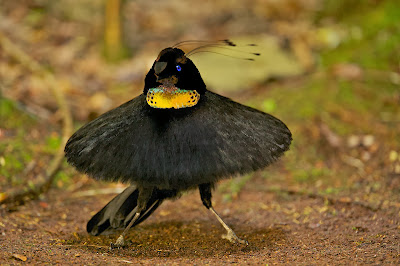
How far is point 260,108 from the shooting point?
5.70m

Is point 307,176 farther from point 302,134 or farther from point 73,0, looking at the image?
point 73,0

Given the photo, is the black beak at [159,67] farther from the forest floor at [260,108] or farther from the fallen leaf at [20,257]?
the fallen leaf at [20,257]

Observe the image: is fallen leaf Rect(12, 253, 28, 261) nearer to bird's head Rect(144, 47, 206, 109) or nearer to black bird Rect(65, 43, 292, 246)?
black bird Rect(65, 43, 292, 246)

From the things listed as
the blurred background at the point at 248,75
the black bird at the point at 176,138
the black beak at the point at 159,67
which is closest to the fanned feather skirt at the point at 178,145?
the black bird at the point at 176,138

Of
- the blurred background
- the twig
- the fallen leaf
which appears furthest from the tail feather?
the blurred background

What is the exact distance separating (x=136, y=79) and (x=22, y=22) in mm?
2991

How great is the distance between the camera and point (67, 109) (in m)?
5.32

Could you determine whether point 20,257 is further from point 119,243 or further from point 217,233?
point 217,233

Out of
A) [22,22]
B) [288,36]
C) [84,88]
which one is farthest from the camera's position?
[22,22]

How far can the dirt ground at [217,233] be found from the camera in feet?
8.84

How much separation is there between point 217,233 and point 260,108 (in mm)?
2546

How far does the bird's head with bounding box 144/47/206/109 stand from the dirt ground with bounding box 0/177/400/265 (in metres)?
0.84

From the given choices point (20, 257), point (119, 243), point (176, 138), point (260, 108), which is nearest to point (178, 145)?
point (176, 138)

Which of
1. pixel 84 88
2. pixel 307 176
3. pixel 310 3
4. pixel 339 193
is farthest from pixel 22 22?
pixel 339 193
